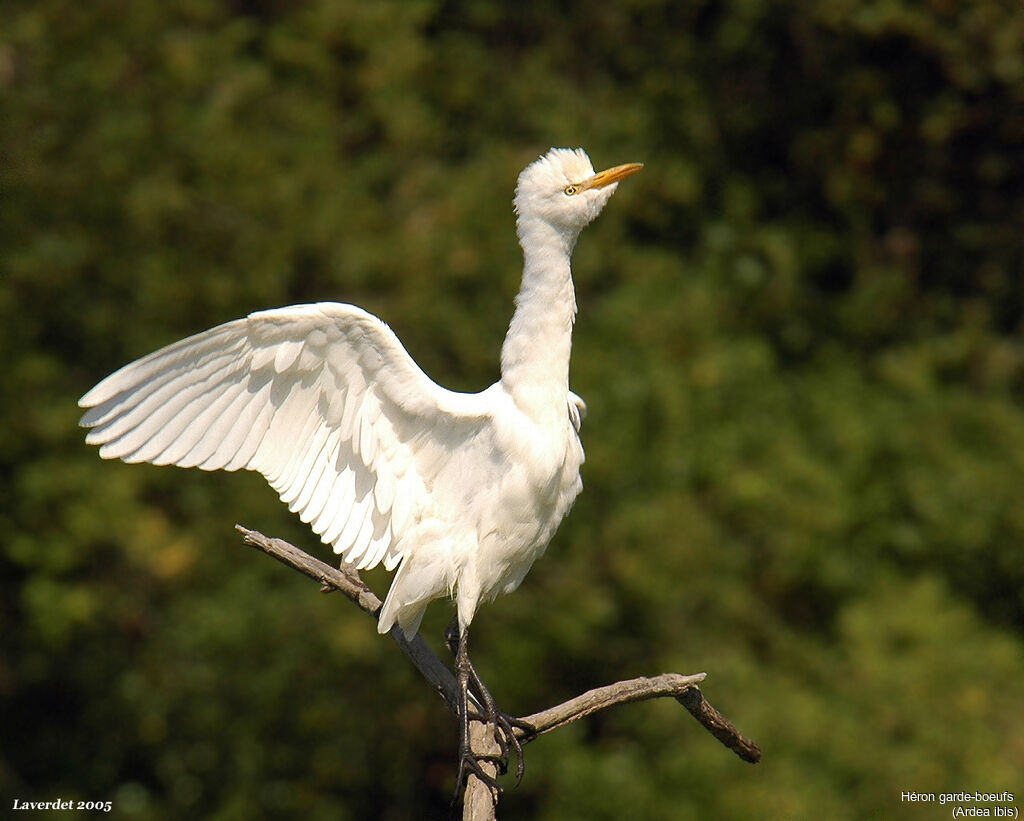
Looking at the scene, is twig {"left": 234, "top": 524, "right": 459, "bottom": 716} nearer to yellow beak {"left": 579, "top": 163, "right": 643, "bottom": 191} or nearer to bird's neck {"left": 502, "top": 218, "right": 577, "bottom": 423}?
bird's neck {"left": 502, "top": 218, "right": 577, "bottom": 423}

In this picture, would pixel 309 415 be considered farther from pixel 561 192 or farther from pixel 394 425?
pixel 561 192

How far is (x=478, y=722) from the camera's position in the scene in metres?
3.71

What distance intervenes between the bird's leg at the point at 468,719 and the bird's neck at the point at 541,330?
68 centimetres

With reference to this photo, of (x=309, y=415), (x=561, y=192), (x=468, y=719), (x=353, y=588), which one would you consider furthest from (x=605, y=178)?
(x=468, y=719)

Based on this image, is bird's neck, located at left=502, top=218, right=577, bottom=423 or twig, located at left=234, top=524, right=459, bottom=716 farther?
bird's neck, located at left=502, top=218, right=577, bottom=423

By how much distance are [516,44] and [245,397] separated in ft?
18.0

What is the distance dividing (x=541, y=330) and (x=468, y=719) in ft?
3.55

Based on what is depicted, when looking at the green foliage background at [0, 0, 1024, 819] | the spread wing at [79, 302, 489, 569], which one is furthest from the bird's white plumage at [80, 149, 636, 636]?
the green foliage background at [0, 0, 1024, 819]

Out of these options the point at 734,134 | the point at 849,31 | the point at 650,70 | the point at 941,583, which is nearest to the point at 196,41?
the point at 650,70

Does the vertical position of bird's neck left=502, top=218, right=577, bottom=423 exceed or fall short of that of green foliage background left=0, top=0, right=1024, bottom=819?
it exceeds it

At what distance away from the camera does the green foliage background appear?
257 inches

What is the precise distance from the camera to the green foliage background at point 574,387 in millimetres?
6520

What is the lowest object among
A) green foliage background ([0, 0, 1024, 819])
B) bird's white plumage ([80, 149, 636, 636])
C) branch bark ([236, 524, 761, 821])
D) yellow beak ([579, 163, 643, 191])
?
green foliage background ([0, 0, 1024, 819])

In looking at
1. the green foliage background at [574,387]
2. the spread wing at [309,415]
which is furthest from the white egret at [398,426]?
the green foliage background at [574,387]
